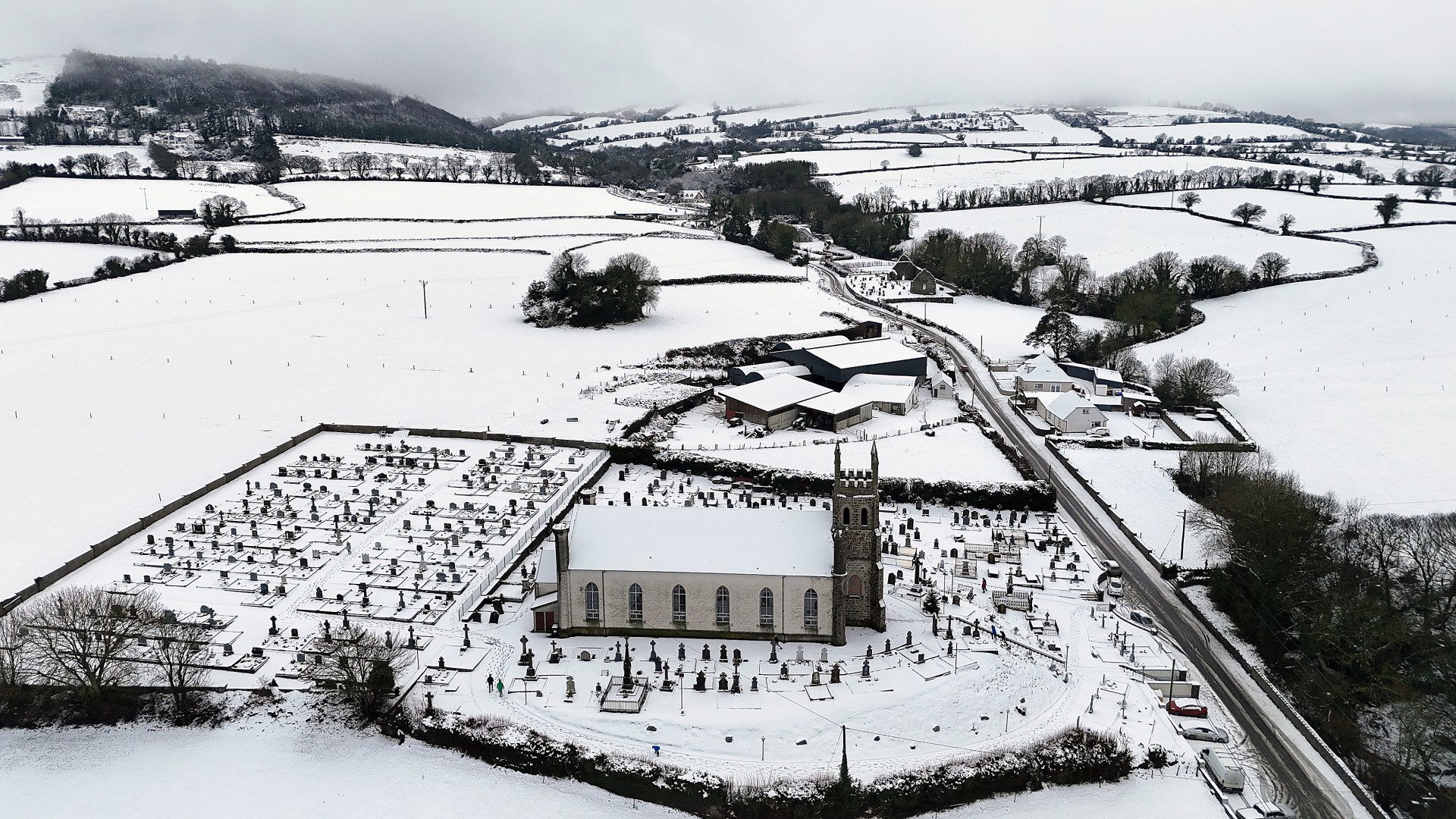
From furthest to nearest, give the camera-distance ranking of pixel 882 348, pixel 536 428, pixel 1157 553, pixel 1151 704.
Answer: pixel 882 348, pixel 536 428, pixel 1157 553, pixel 1151 704

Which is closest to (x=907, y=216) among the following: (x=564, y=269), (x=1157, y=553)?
(x=564, y=269)

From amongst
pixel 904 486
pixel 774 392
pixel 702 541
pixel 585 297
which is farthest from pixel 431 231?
pixel 702 541

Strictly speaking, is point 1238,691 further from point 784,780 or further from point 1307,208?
point 1307,208

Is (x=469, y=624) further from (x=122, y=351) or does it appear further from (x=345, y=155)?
(x=345, y=155)

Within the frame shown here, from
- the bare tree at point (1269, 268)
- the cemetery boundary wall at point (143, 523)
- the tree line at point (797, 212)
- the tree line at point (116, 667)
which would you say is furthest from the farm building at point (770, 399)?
the bare tree at point (1269, 268)

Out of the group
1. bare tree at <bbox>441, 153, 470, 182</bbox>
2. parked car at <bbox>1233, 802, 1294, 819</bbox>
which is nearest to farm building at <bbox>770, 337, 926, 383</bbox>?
parked car at <bbox>1233, 802, 1294, 819</bbox>

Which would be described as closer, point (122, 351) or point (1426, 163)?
point (122, 351)

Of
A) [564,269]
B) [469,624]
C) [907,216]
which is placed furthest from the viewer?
[907,216]
